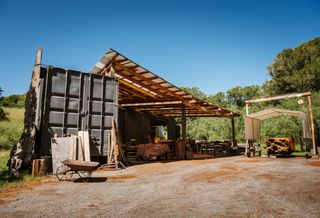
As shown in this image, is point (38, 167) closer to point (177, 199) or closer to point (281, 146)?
point (177, 199)

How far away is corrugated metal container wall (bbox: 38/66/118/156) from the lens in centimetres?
971

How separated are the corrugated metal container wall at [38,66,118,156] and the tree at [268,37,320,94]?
30398 millimetres

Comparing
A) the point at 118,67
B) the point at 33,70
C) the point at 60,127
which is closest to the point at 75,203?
the point at 60,127

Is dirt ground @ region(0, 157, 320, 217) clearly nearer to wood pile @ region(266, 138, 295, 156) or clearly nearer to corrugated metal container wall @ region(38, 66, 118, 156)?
corrugated metal container wall @ region(38, 66, 118, 156)

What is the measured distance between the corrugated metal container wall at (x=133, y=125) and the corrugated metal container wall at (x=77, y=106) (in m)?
5.25

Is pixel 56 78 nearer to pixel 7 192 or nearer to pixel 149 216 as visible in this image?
pixel 7 192

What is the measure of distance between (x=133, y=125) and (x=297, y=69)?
96.4ft

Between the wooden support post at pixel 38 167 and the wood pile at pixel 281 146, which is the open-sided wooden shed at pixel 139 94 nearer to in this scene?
the wood pile at pixel 281 146

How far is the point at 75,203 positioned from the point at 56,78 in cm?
702

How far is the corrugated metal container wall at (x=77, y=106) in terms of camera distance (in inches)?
382

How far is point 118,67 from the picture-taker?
41.0ft

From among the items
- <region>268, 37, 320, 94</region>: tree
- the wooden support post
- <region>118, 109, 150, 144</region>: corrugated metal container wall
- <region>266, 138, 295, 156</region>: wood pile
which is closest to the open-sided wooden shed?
<region>118, 109, 150, 144</region>: corrugated metal container wall

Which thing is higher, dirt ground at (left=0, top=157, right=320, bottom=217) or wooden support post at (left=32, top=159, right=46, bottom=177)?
wooden support post at (left=32, top=159, right=46, bottom=177)

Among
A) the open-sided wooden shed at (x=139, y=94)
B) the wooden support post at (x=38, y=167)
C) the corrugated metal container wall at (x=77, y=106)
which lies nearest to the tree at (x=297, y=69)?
the open-sided wooden shed at (x=139, y=94)
